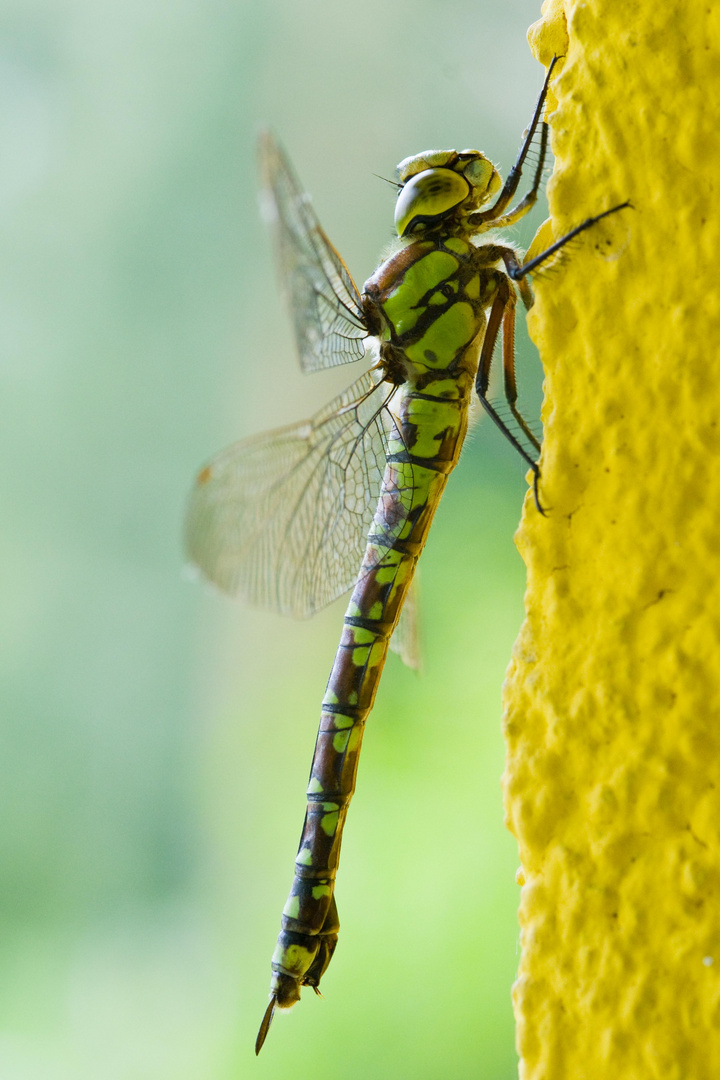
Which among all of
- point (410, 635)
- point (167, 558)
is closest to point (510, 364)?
point (410, 635)

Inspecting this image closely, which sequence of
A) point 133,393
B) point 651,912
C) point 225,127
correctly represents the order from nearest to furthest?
Answer: point 651,912, point 225,127, point 133,393

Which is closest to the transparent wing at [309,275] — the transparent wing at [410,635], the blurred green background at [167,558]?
the transparent wing at [410,635]

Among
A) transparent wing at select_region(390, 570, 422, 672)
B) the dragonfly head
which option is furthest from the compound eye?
transparent wing at select_region(390, 570, 422, 672)

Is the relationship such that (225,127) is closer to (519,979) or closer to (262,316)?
(262,316)

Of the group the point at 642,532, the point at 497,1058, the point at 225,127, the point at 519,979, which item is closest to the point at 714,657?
the point at 642,532

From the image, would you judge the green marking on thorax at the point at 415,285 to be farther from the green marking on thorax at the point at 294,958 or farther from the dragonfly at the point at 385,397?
the green marking on thorax at the point at 294,958

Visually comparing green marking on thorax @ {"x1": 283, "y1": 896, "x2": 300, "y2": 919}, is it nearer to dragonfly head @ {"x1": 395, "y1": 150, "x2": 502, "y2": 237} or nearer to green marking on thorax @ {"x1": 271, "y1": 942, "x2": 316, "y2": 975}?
green marking on thorax @ {"x1": 271, "y1": 942, "x2": 316, "y2": 975}

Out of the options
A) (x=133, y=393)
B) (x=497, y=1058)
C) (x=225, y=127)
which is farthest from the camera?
(x=133, y=393)
